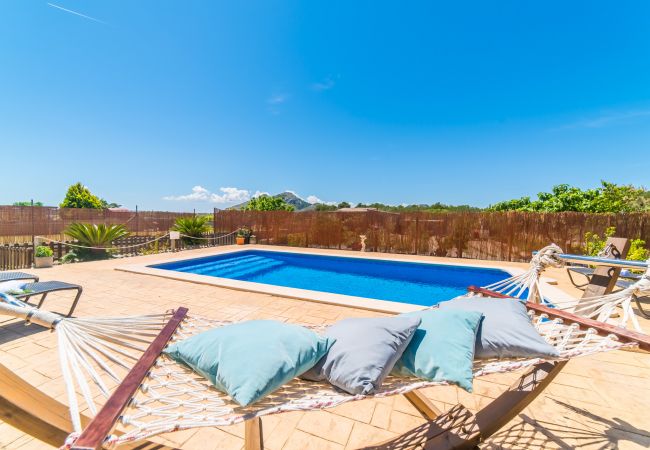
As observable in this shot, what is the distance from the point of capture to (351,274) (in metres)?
8.62

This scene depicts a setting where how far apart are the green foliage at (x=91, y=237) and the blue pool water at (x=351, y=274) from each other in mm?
2426

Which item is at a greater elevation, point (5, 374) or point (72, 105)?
point (72, 105)

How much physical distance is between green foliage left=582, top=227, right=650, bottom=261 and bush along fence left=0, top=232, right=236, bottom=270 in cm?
1130

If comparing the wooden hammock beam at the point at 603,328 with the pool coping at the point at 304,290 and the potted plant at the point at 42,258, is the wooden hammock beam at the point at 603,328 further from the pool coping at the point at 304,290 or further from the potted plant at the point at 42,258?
the potted plant at the point at 42,258

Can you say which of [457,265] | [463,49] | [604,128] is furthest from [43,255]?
[604,128]

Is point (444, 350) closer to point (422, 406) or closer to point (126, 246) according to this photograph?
point (422, 406)

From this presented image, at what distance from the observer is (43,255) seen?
20.9ft

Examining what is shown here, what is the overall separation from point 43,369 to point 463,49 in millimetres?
13909

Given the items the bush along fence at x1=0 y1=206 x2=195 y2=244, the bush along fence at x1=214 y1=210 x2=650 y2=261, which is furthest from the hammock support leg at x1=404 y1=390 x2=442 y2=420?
the bush along fence at x1=0 y1=206 x2=195 y2=244

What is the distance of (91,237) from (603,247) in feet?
43.6

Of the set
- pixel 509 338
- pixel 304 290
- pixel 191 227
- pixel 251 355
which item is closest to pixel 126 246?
pixel 191 227

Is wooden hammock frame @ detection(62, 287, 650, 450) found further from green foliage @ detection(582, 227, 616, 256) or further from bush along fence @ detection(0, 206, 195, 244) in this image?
bush along fence @ detection(0, 206, 195, 244)

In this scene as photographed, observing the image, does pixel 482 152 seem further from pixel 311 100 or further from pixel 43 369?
pixel 43 369

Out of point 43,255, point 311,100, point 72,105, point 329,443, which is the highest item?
point 311,100
